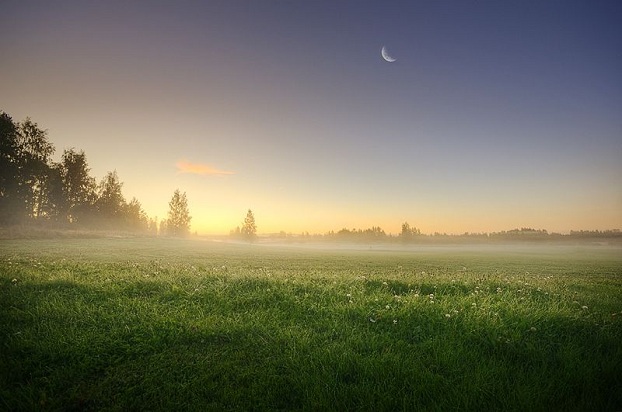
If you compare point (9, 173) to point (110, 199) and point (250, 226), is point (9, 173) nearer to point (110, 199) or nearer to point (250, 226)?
point (110, 199)

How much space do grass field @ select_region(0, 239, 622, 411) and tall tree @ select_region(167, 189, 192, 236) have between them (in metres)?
95.2

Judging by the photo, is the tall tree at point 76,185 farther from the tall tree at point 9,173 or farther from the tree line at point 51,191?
the tall tree at point 9,173

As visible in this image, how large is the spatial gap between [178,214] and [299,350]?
103m

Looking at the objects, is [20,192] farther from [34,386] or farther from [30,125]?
[34,386]

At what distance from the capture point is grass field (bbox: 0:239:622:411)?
170 inches

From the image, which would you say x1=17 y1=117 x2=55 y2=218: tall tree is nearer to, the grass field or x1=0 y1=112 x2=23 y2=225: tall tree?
x1=0 y1=112 x2=23 y2=225: tall tree

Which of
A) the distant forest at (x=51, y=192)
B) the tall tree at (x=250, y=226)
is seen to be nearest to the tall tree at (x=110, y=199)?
the distant forest at (x=51, y=192)

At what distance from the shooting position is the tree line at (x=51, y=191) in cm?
4234

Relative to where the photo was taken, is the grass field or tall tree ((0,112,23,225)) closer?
the grass field

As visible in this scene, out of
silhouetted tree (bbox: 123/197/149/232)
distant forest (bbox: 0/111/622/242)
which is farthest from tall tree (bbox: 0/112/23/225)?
silhouetted tree (bbox: 123/197/149/232)

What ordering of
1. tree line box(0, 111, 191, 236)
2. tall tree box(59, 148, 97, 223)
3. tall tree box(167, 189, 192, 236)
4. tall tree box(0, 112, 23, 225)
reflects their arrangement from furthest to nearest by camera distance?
1. tall tree box(167, 189, 192, 236)
2. tall tree box(59, 148, 97, 223)
3. tree line box(0, 111, 191, 236)
4. tall tree box(0, 112, 23, 225)

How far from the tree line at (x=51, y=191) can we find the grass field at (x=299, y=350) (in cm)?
3845

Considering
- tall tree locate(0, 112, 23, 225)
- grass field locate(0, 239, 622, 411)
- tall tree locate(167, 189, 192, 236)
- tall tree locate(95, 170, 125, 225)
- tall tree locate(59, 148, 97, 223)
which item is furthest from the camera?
tall tree locate(167, 189, 192, 236)

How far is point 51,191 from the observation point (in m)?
62.7
